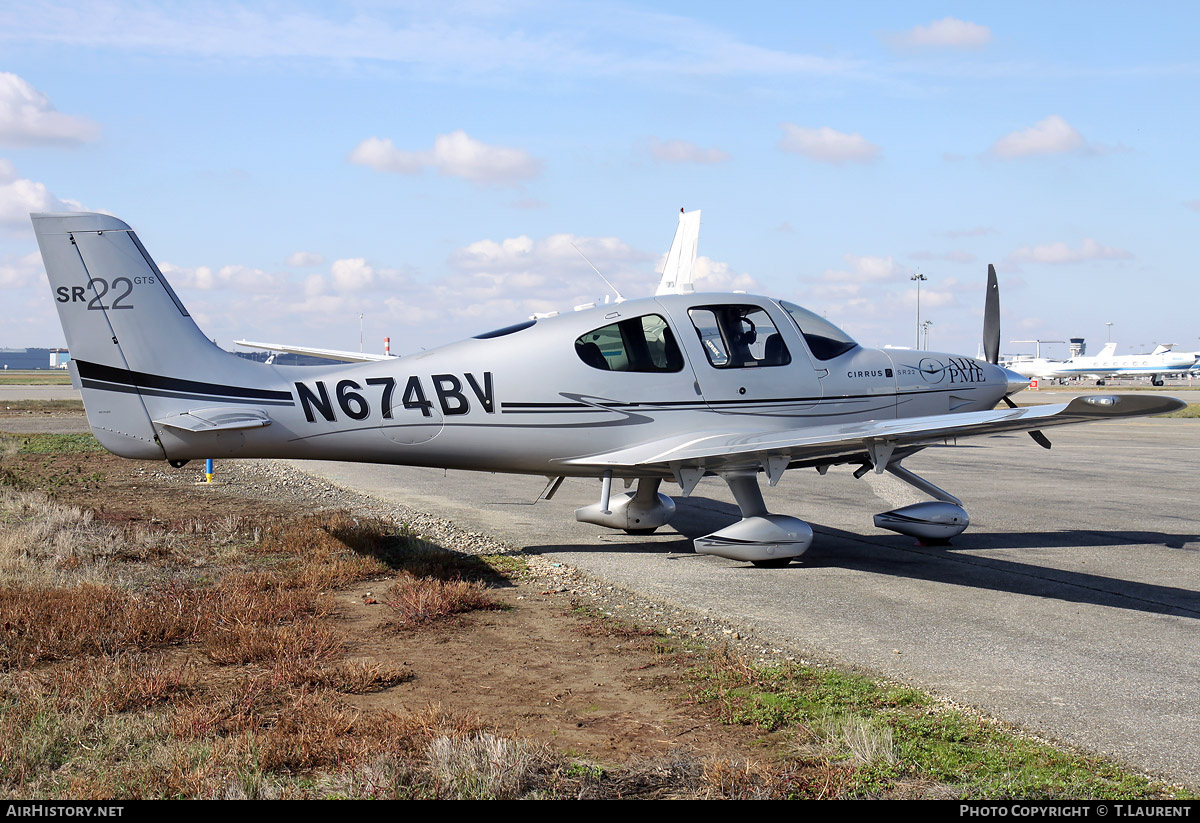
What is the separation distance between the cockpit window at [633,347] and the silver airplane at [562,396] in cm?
2

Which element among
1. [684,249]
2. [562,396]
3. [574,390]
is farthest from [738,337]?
[684,249]

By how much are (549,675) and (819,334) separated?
249 inches

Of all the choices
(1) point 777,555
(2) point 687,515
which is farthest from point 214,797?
(2) point 687,515

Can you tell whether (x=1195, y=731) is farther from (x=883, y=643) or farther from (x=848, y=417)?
(x=848, y=417)

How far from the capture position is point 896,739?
4883mm

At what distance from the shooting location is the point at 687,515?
44.8 ft

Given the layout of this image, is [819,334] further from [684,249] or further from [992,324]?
[684,249]

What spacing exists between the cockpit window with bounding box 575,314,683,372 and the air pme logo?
11.7ft

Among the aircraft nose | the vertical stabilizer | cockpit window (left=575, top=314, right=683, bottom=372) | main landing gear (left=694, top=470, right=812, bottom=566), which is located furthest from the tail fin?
the vertical stabilizer

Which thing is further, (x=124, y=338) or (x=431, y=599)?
(x=124, y=338)

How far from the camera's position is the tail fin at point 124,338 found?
8.52 m

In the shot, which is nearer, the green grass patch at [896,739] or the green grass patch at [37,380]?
the green grass patch at [896,739]

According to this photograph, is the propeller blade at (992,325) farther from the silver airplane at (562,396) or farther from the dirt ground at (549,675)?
the dirt ground at (549,675)

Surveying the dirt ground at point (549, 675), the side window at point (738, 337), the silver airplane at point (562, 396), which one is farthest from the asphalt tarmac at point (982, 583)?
the side window at point (738, 337)
